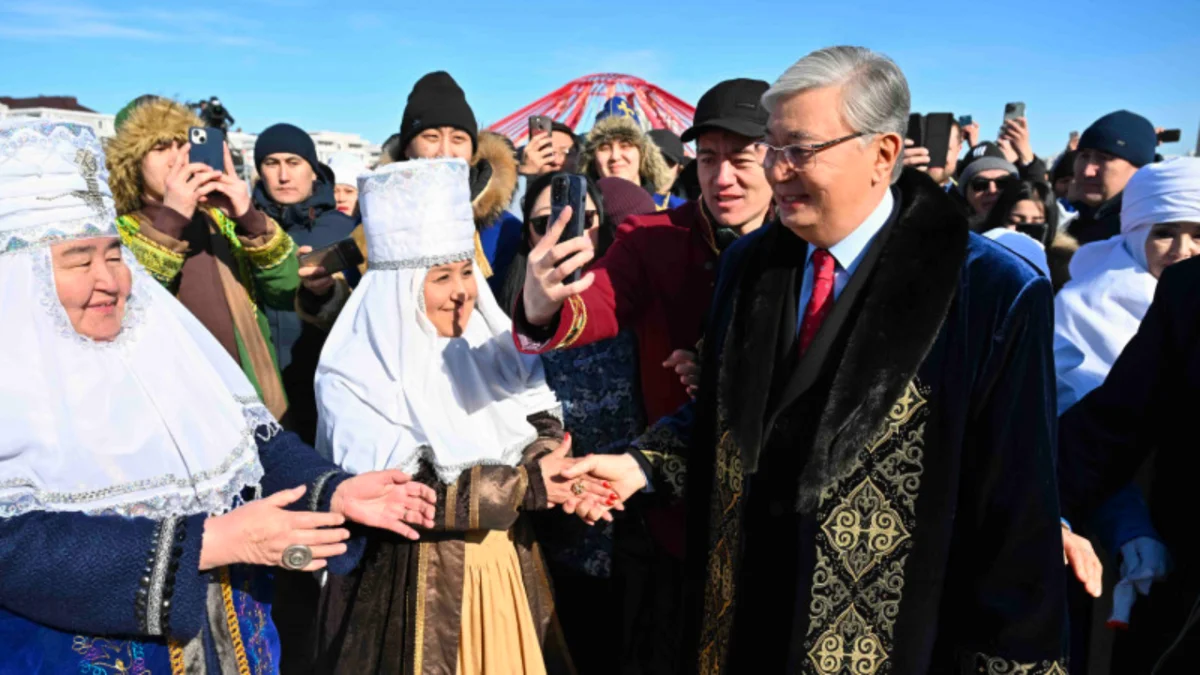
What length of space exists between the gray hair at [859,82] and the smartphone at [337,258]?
98.7 inches

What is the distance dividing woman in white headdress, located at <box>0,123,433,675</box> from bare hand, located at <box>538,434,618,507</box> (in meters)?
0.72

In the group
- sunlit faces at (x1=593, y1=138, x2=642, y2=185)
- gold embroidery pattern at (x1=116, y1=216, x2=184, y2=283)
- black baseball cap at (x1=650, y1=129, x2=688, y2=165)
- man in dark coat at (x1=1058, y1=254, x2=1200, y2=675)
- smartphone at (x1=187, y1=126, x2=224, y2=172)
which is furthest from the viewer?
black baseball cap at (x1=650, y1=129, x2=688, y2=165)

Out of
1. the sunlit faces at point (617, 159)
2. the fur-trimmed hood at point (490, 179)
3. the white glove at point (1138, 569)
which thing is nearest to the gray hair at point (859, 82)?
the white glove at point (1138, 569)

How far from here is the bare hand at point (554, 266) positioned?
2229 millimetres

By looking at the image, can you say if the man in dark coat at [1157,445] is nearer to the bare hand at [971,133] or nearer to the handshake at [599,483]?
the handshake at [599,483]

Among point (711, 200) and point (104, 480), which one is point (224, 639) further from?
point (711, 200)

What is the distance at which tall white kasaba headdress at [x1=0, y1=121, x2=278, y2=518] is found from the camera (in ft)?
6.02

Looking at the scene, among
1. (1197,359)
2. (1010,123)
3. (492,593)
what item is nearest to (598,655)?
(492,593)

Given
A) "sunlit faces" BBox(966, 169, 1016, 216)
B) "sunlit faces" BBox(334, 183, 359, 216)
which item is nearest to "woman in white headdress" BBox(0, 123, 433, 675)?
"sunlit faces" BBox(334, 183, 359, 216)

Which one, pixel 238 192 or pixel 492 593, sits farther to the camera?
pixel 238 192

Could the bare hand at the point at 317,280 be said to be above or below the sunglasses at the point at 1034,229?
below

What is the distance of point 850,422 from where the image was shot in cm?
174

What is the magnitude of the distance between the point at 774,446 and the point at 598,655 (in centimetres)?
179

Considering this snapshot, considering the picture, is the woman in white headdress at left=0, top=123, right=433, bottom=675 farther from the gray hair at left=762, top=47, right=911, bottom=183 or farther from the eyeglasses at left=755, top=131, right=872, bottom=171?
the gray hair at left=762, top=47, right=911, bottom=183
